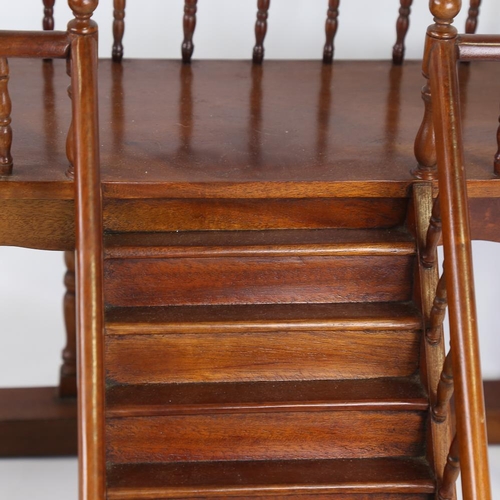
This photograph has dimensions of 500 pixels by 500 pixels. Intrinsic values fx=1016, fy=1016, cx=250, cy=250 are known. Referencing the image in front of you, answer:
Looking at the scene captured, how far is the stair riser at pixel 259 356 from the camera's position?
315cm

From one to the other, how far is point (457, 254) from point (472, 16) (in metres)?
2.07

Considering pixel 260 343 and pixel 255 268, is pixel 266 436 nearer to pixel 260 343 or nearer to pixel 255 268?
pixel 260 343

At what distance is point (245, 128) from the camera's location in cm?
378

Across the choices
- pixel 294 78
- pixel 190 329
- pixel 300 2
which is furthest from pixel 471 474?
pixel 300 2

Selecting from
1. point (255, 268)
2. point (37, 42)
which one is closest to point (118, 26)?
point (37, 42)

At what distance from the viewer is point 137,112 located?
12.8 feet

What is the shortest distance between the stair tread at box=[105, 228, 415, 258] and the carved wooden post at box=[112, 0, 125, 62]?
144 cm

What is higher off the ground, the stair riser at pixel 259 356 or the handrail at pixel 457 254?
the handrail at pixel 457 254

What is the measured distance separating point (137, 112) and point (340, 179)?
39.9 inches

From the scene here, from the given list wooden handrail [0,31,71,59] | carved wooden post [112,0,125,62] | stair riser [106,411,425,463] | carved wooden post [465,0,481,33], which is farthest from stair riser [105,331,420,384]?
carved wooden post [465,0,481,33]

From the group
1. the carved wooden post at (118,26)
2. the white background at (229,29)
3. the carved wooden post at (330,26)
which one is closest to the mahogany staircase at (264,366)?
the carved wooden post at (118,26)

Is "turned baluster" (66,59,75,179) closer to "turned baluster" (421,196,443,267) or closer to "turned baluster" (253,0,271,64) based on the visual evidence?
"turned baluster" (421,196,443,267)

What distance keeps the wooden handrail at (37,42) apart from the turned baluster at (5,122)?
0.10m

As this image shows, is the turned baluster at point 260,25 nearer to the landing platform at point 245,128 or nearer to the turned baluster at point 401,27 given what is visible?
the landing platform at point 245,128
